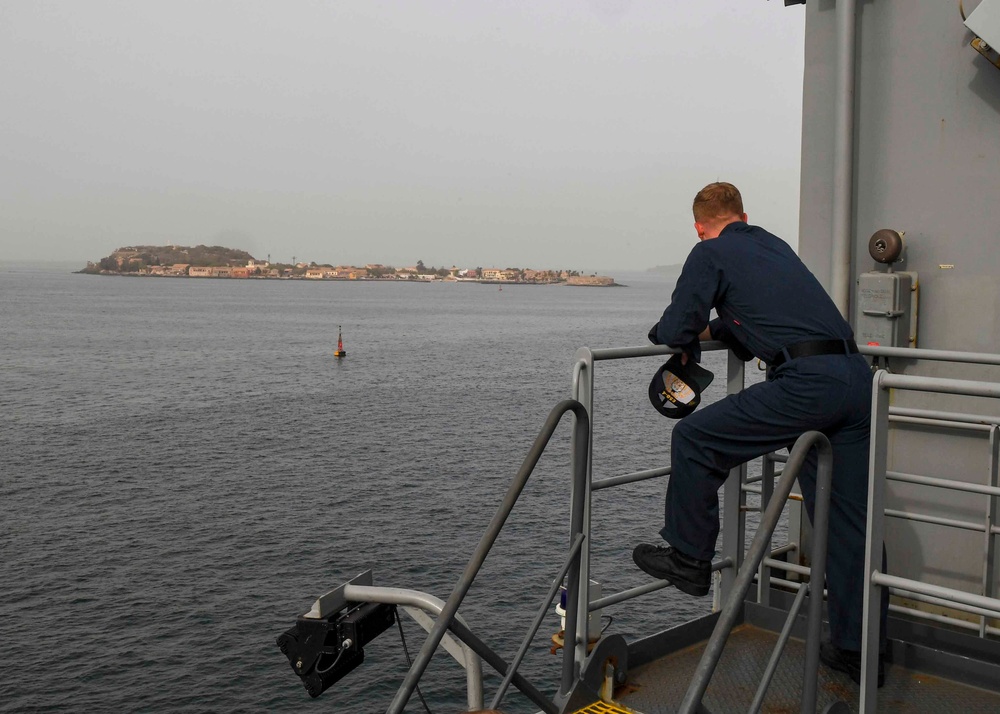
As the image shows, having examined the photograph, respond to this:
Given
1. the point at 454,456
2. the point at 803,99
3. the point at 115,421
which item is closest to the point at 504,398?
the point at 454,456

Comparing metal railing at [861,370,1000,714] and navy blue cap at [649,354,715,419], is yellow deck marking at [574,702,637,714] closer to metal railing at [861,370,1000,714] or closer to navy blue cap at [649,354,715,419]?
metal railing at [861,370,1000,714]

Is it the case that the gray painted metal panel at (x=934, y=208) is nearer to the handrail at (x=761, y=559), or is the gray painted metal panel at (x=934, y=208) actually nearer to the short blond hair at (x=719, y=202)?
the short blond hair at (x=719, y=202)

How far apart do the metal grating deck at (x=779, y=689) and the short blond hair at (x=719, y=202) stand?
6.49ft

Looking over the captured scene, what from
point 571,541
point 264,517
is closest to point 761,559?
point 571,541

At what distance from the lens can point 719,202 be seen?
385 centimetres

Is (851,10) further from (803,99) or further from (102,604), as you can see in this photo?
(102,604)

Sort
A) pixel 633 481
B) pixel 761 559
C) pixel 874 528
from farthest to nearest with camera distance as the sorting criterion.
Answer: pixel 633 481
pixel 874 528
pixel 761 559

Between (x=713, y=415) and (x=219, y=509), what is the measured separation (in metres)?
31.0

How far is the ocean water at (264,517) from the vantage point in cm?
2123

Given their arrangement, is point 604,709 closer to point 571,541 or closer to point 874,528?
point 571,541

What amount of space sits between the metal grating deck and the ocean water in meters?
16.6

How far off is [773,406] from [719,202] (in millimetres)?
971

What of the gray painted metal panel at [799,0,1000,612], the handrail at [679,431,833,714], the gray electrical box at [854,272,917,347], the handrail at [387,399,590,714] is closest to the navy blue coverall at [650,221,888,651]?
the handrail at [387,399,590,714]

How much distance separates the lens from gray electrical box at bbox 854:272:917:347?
511 centimetres
